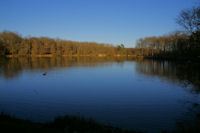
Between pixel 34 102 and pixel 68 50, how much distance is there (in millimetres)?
92417

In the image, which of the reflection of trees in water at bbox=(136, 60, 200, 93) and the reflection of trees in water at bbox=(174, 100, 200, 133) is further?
the reflection of trees in water at bbox=(136, 60, 200, 93)

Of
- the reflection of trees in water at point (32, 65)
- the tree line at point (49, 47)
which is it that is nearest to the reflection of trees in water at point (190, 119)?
the reflection of trees in water at point (32, 65)

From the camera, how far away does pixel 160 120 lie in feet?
22.5

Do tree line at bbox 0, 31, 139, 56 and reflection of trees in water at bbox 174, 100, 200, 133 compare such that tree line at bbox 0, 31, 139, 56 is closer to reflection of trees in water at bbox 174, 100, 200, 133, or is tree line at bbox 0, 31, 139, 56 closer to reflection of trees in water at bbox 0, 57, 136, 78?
→ reflection of trees in water at bbox 0, 57, 136, 78

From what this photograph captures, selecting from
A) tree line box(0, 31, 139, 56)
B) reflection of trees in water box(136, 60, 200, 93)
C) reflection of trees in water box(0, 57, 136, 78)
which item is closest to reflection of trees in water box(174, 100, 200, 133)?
reflection of trees in water box(136, 60, 200, 93)

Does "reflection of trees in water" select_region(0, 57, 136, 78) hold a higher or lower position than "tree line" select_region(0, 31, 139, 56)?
lower

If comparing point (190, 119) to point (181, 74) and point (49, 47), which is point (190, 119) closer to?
point (181, 74)

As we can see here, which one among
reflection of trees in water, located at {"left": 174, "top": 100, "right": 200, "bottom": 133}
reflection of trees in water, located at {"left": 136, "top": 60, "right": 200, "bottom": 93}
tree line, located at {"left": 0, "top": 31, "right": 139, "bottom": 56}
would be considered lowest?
reflection of trees in water, located at {"left": 174, "top": 100, "right": 200, "bottom": 133}

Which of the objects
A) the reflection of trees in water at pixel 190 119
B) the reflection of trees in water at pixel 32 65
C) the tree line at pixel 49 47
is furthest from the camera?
the tree line at pixel 49 47

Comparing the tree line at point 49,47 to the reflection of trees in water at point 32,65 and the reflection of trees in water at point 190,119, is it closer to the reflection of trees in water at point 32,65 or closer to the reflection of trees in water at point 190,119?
the reflection of trees in water at point 32,65

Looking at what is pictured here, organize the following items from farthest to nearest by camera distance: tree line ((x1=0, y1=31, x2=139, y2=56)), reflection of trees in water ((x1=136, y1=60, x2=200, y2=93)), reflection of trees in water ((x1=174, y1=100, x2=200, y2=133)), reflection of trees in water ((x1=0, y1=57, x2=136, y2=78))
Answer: tree line ((x1=0, y1=31, x2=139, y2=56))
reflection of trees in water ((x1=0, y1=57, x2=136, y2=78))
reflection of trees in water ((x1=136, y1=60, x2=200, y2=93))
reflection of trees in water ((x1=174, y1=100, x2=200, y2=133))

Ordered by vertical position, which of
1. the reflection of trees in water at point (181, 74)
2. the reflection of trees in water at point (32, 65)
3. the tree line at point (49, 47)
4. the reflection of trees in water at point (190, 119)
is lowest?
the reflection of trees in water at point (190, 119)

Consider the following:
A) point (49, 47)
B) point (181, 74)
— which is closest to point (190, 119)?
point (181, 74)

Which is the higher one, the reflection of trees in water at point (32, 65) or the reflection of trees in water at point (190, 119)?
the reflection of trees in water at point (32, 65)
